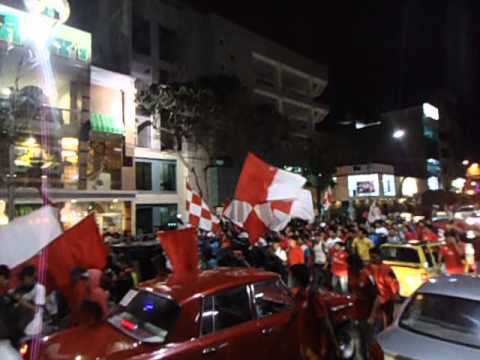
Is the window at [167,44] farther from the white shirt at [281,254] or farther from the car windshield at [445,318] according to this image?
the car windshield at [445,318]

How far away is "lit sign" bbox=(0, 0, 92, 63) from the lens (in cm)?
1758

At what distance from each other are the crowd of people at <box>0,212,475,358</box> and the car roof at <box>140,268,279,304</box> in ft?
1.75

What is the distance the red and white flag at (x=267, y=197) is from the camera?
24.3 ft

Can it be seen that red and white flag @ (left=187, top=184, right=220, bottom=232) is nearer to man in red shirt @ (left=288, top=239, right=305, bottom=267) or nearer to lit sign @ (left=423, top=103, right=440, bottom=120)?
man in red shirt @ (left=288, top=239, right=305, bottom=267)

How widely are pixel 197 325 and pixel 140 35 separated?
25.8 metres

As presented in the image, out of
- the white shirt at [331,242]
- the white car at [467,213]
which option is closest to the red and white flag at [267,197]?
the white shirt at [331,242]

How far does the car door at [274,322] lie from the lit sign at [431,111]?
2170 inches

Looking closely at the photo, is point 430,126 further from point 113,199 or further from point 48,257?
point 48,257

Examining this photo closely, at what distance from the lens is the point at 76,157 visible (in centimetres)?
1970

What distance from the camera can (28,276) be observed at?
6055mm

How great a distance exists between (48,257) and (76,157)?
15178 mm

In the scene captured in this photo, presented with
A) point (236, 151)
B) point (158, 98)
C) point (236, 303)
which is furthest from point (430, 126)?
point (236, 303)

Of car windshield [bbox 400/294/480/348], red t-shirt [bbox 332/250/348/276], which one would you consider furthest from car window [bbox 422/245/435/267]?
car windshield [bbox 400/294/480/348]

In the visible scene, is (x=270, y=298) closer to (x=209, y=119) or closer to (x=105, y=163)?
(x=105, y=163)
